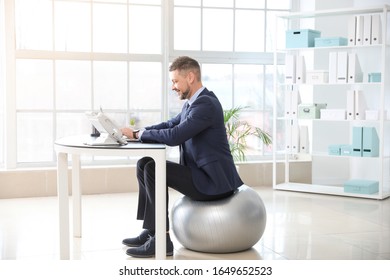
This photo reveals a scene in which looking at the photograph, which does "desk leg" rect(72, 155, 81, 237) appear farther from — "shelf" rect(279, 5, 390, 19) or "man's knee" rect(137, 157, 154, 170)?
"shelf" rect(279, 5, 390, 19)

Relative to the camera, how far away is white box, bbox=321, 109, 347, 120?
6219 mm

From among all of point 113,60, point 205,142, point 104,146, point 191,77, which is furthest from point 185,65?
point 113,60

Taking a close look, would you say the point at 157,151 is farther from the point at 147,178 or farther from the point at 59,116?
the point at 59,116

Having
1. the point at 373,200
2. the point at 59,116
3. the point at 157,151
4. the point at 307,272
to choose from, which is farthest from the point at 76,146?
the point at 373,200

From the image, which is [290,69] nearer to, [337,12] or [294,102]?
[294,102]

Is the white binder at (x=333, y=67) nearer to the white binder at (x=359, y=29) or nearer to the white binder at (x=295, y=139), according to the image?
the white binder at (x=359, y=29)

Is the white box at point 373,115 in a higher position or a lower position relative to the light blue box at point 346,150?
higher

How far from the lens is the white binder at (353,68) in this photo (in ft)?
20.0

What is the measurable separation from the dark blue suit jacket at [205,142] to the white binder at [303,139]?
2.72 m

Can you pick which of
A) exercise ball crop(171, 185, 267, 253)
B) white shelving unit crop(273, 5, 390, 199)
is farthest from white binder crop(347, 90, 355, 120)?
exercise ball crop(171, 185, 267, 253)

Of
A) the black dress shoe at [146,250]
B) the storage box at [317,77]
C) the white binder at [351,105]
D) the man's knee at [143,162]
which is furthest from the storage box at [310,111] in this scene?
the black dress shoe at [146,250]

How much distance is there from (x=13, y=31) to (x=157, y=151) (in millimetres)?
3214

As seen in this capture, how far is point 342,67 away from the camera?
20.3 ft

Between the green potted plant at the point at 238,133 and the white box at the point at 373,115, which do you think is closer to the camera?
the white box at the point at 373,115
